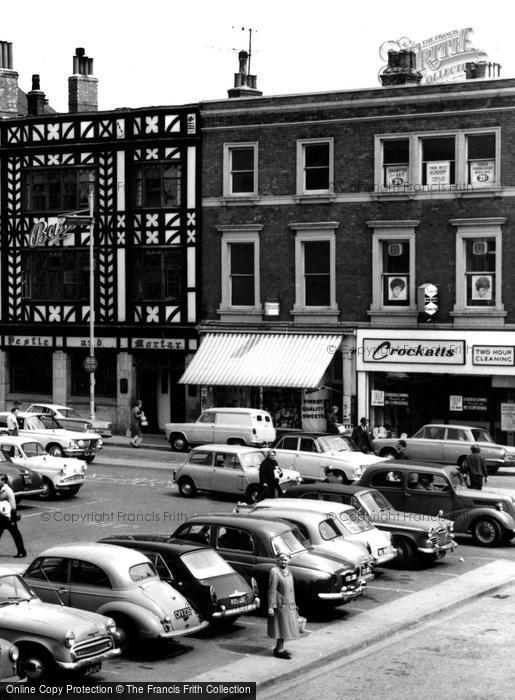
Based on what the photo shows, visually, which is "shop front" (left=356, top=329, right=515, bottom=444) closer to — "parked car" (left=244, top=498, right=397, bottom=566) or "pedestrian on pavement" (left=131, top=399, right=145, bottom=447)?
"pedestrian on pavement" (left=131, top=399, right=145, bottom=447)

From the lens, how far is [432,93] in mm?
41438

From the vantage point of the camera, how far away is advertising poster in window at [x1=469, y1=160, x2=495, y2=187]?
4112 cm

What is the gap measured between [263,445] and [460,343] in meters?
7.91

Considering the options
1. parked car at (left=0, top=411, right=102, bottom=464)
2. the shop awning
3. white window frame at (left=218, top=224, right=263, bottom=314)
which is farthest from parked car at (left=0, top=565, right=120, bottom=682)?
white window frame at (left=218, top=224, right=263, bottom=314)

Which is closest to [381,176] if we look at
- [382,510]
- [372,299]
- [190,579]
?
[372,299]

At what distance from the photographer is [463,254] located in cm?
4141

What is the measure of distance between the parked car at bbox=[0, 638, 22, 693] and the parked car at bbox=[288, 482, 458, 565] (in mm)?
10245

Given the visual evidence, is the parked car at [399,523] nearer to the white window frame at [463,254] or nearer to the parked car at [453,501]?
the parked car at [453,501]

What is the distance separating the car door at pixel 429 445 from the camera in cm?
3722

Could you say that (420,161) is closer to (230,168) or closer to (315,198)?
(315,198)

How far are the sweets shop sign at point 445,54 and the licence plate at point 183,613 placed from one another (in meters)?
32.3

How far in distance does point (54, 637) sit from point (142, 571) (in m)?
2.86

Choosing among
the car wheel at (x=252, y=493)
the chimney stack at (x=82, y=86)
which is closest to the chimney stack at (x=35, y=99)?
the chimney stack at (x=82, y=86)

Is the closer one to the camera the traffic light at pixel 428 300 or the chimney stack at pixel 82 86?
the traffic light at pixel 428 300
